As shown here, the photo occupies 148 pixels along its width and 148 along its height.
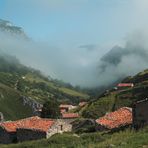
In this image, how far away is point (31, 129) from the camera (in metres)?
A: 51.8

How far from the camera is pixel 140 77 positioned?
534ft

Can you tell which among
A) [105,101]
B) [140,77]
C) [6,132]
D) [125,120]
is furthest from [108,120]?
[140,77]

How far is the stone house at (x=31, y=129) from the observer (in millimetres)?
51312

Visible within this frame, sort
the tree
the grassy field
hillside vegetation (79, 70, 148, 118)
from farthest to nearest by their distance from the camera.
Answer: hillside vegetation (79, 70, 148, 118), the grassy field, the tree

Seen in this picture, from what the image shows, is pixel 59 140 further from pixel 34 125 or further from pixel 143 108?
pixel 34 125

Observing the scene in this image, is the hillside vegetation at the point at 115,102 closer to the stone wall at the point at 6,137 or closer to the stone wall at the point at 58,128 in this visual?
the stone wall at the point at 58,128

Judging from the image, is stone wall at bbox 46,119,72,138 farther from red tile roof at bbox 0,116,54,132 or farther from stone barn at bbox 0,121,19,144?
Answer: stone barn at bbox 0,121,19,144

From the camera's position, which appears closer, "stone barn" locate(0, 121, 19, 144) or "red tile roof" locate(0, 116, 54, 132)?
"red tile roof" locate(0, 116, 54, 132)

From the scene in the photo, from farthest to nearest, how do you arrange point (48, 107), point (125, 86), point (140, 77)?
point (140, 77), point (125, 86), point (48, 107)

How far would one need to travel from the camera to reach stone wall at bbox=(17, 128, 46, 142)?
51.1 metres

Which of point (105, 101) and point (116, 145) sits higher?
point (105, 101)

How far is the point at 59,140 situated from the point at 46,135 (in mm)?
14927

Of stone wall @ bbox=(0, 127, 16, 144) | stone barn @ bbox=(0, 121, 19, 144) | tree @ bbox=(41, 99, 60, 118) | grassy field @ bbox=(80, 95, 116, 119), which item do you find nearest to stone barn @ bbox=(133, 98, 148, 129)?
stone barn @ bbox=(0, 121, 19, 144)

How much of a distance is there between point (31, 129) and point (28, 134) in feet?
3.48
